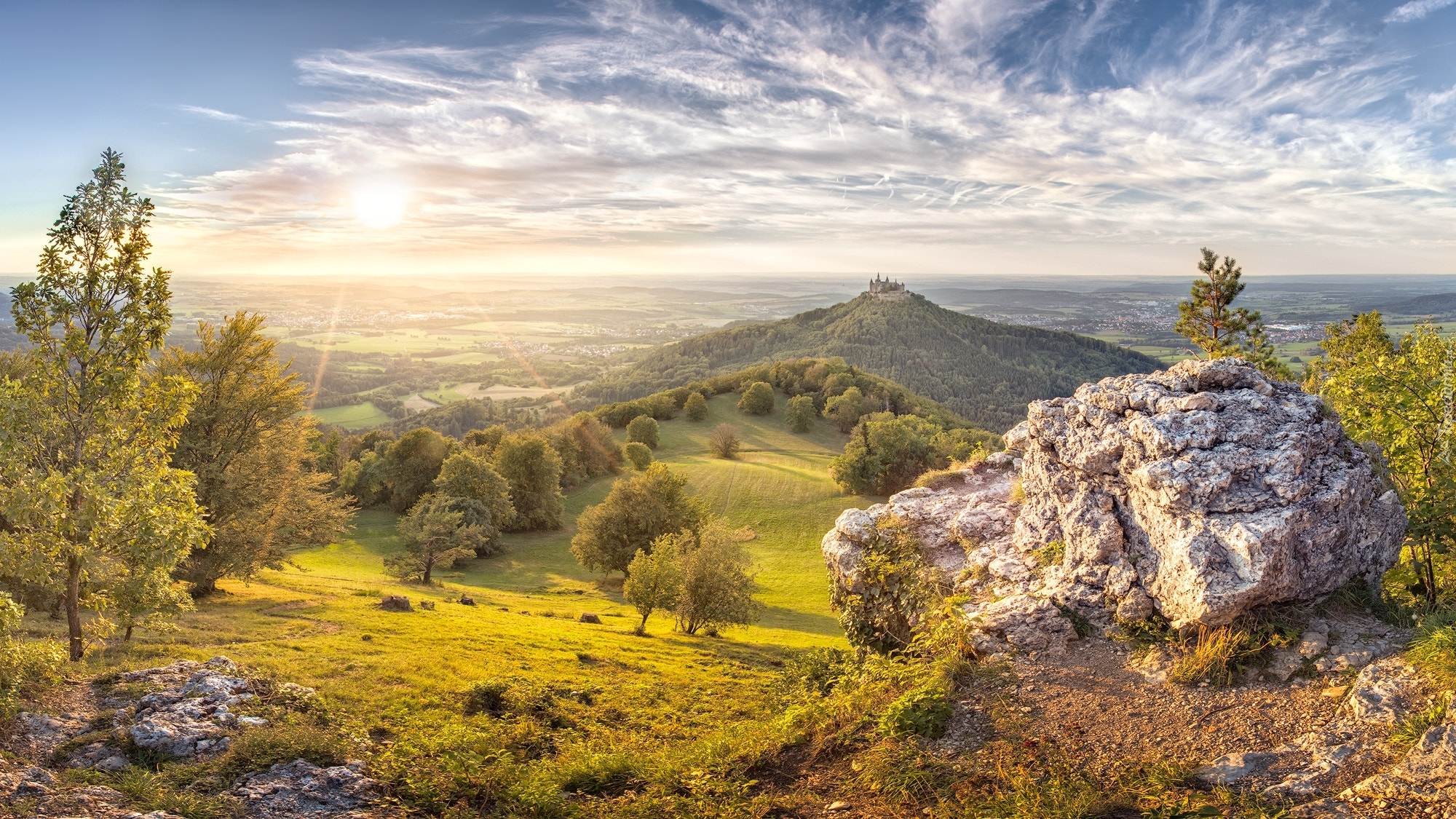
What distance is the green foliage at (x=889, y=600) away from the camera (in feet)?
46.7

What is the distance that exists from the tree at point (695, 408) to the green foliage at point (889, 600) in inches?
3740

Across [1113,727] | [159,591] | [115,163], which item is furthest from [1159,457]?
[115,163]

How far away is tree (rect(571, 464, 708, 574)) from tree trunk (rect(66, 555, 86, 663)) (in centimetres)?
3172

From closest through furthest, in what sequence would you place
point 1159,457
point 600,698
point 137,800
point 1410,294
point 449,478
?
point 137,800
point 1159,457
point 600,698
point 449,478
point 1410,294

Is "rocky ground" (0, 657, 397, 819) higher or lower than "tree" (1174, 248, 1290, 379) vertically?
lower

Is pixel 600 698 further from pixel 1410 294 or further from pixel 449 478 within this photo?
pixel 1410 294

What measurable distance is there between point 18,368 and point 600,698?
29187mm

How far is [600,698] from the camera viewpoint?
15.9m

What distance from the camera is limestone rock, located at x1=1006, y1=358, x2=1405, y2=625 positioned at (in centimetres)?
1021

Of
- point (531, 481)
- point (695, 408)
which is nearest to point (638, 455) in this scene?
point (531, 481)

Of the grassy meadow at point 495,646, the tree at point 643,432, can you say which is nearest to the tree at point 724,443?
the tree at point 643,432

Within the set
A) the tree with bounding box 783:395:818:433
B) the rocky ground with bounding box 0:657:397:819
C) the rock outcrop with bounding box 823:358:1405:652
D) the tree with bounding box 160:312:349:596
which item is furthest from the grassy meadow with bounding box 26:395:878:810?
the tree with bounding box 783:395:818:433

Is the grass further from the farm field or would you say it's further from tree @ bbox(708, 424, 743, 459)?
the farm field

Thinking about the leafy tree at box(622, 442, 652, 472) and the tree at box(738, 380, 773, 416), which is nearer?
the leafy tree at box(622, 442, 652, 472)
